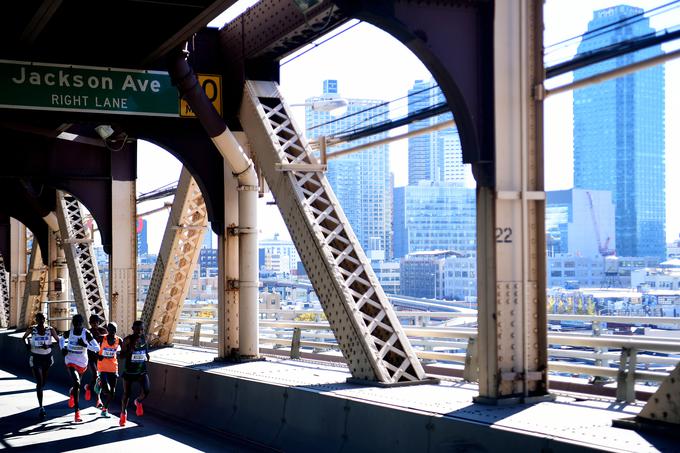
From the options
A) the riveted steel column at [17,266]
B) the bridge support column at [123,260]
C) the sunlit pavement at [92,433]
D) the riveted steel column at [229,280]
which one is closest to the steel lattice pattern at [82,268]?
the bridge support column at [123,260]

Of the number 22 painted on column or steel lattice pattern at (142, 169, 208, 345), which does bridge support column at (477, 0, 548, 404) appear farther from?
steel lattice pattern at (142, 169, 208, 345)

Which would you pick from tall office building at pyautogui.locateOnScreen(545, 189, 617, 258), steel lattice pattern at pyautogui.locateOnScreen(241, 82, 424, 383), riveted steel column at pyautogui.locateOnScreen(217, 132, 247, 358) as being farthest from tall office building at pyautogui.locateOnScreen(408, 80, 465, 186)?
steel lattice pattern at pyautogui.locateOnScreen(241, 82, 424, 383)

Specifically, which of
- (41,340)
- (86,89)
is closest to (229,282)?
(41,340)

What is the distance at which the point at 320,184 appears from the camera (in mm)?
14648

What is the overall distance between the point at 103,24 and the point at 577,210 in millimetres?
76114

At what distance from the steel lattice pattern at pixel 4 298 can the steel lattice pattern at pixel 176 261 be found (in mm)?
22095

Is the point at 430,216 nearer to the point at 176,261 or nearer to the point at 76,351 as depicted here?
the point at 176,261

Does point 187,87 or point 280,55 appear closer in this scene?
point 187,87

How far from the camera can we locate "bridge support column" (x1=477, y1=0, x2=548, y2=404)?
10539 millimetres

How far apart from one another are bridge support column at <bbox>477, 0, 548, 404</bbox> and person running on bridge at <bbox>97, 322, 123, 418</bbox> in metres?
8.52

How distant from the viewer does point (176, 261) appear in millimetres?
21641

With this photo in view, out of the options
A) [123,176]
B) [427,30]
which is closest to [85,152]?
[123,176]

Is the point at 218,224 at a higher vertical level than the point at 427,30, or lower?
lower

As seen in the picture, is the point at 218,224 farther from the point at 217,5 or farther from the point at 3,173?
the point at 3,173
